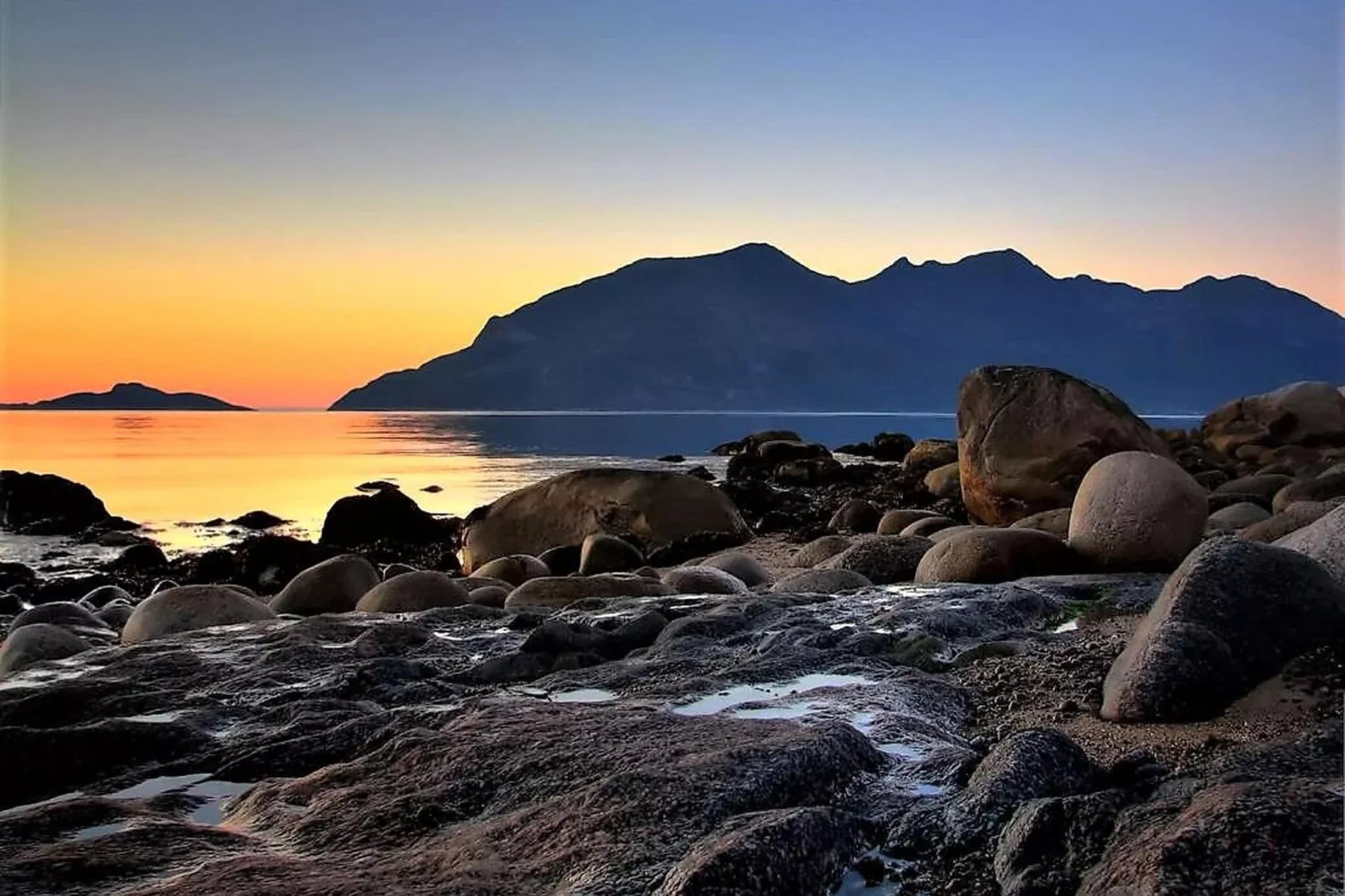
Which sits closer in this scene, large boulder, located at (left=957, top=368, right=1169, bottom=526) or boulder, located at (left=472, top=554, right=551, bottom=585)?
boulder, located at (left=472, top=554, right=551, bottom=585)

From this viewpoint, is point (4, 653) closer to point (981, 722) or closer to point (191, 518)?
point (981, 722)

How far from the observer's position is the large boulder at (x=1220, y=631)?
4.27 meters

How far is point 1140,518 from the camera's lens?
9.03 meters

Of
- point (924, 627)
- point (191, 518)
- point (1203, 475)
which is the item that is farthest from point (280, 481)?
point (924, 627)

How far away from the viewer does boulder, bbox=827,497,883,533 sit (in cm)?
1593

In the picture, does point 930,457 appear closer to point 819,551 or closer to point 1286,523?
point 819,551

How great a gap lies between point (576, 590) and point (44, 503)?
16.1 metres

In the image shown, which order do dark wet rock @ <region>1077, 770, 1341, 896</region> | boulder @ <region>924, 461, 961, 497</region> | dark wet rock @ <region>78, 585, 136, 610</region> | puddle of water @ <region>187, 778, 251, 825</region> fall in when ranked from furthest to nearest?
boulder @ <region>924, 461, 961, 497</region>
dark wet rock @ <region>78, 585, 136, 610</region>
puddle of water @ <region>187, 778, 251, 825</region>
dark wet rock @ <region>1077, 770, 1341, 896</region>

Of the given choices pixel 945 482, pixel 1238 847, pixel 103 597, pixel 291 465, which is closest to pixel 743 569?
pixel 103 597

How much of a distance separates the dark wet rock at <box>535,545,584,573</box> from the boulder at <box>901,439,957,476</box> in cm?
1462

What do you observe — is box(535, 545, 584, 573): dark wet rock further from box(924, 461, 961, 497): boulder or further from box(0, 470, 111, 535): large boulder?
box(0, 470, 111, 535): large boulder

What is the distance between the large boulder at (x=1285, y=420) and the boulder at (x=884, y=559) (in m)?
20.2

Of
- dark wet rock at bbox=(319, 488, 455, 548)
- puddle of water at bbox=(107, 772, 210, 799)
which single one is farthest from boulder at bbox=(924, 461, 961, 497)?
puddle of water at bbox=(107, 772, 210, 799)

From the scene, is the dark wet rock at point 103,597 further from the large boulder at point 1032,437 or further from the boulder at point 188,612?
the large boulder at point 1032,437
